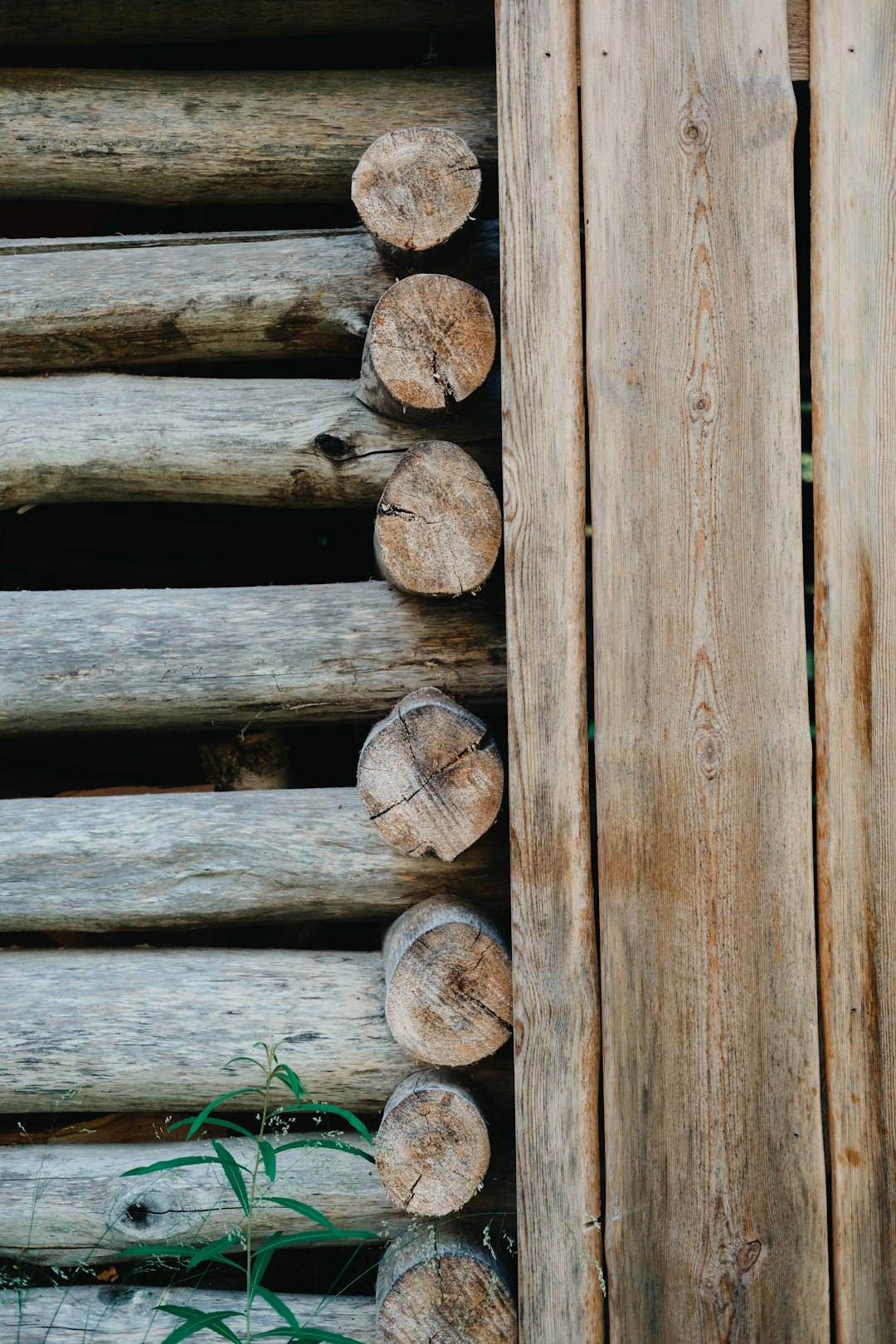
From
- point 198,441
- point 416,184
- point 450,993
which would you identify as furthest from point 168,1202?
point 416,184

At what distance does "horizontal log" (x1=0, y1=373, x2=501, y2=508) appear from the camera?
205 centimetres

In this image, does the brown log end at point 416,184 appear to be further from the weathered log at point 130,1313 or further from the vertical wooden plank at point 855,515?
the weathered log at point 130,1313

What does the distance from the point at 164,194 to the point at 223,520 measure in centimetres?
109

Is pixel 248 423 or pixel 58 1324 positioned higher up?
pixel 248 423

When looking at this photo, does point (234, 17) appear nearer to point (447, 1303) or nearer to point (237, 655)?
point (237, 655)

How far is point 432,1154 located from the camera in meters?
1.70

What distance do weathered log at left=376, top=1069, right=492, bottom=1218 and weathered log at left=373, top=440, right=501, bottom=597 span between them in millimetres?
950

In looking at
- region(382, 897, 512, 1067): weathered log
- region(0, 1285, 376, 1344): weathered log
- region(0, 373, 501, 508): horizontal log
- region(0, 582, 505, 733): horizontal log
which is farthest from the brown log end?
region(0, 1285, 376, 1344): weathered log

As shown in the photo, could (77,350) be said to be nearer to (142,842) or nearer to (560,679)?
(142,842)

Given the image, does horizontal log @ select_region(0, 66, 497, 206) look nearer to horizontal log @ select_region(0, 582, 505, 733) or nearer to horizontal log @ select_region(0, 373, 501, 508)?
horizontal log @ select_region(0, 373, 501, 508)

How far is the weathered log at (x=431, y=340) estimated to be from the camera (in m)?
1.78

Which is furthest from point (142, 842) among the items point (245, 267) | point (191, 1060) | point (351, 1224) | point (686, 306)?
point (686, 306)

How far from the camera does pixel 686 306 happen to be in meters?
1.73

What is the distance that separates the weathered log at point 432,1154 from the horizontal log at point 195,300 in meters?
1.59
